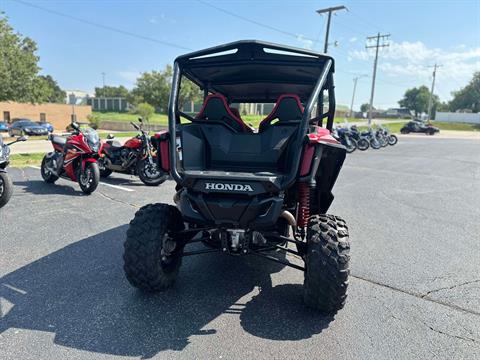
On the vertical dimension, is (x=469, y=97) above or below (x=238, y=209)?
above

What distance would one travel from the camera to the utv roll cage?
9.15 feet

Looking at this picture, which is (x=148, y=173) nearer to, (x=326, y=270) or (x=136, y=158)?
(x=136, y=158)

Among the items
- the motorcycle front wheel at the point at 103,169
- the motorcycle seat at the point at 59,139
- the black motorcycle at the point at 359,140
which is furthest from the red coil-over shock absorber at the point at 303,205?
the black motorcycle at the point at 359,140

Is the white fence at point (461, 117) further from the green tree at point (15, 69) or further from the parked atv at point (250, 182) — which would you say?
the parked atv at point (250, 182)

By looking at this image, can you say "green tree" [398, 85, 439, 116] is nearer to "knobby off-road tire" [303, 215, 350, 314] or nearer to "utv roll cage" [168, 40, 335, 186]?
"utv roll cage" [168, 40, 335, 186]

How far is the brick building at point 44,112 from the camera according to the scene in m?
45.5

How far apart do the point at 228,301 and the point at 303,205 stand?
1.04m


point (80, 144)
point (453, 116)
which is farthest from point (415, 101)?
point (80, 144)

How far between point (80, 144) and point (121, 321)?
17.1 feet

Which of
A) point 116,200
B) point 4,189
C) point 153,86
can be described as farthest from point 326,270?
point 153,86

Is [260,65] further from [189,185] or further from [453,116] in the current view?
[453,116]

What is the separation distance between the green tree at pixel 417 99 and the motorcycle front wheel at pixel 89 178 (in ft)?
393

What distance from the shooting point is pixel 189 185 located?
270 centimetres

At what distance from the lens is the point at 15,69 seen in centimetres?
2820
